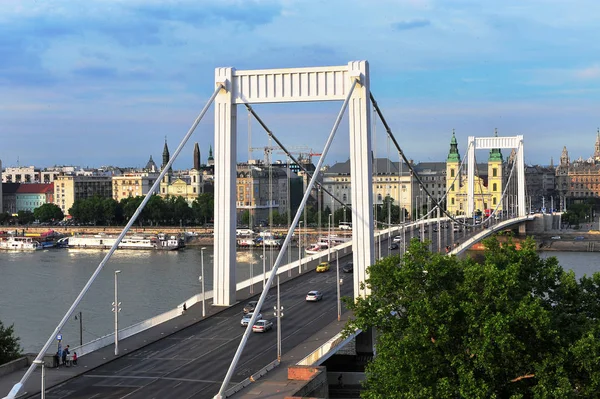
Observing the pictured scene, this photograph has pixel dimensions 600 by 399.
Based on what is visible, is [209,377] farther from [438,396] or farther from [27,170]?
[27,170]

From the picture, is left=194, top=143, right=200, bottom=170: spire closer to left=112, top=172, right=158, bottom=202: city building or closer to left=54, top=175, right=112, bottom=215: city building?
left=112, top=172, right=158, bottom=202: city building

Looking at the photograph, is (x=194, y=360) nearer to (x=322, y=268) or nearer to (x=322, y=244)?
(x=322, y=268)

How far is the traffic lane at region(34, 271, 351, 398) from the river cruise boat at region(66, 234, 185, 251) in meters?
44.8

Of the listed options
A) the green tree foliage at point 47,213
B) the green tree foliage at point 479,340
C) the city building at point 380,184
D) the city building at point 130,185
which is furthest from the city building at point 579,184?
the green tree foliage at point 479,340

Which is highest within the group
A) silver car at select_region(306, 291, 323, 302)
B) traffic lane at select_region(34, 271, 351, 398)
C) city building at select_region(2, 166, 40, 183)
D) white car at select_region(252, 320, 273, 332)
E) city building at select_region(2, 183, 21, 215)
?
city building at select_region(2, 166, 40, 183)

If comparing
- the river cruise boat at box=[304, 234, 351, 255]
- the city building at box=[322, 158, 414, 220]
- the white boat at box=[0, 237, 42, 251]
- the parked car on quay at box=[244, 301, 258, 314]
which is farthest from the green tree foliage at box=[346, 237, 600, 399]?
the city building at box=[322, 158, 414, 220]

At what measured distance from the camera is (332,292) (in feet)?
83.9

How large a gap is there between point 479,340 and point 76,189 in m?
97.7

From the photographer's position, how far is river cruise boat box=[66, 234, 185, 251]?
65250mm

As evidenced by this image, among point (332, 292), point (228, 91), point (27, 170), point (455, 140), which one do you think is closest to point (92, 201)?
point (455, 140)

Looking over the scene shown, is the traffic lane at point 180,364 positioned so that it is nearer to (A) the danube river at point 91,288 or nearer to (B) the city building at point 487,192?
(A) the danube river at point 91,288

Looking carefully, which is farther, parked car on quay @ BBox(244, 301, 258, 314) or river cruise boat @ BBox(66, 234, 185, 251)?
river cruise boat @ BBox(66, 234, 185, 251)

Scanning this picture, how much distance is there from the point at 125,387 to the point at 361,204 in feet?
20.8

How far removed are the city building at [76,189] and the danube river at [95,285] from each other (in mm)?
43337
